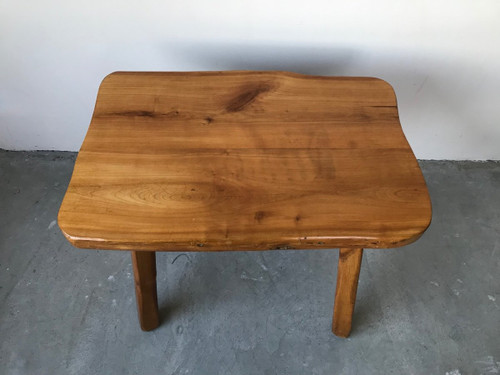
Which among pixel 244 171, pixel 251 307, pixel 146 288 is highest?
pixel 244 171


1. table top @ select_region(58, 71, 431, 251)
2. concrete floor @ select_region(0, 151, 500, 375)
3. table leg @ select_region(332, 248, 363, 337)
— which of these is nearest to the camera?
table top @ select_region(58, 71, 431, 251)

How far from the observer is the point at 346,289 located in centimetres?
123

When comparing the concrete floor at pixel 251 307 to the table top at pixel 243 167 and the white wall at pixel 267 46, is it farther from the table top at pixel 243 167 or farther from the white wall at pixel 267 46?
the table top at pixel 243 167

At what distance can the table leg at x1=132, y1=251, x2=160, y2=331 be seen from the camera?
1179 mm

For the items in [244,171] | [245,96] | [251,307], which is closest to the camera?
[244,171]

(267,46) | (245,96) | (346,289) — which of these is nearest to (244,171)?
(245,96)

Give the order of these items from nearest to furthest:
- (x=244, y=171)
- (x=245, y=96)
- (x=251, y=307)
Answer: (x=244, y=171) < (x=245, y=96) < (x=251, y=307)

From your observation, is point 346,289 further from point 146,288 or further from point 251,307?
point 146,288

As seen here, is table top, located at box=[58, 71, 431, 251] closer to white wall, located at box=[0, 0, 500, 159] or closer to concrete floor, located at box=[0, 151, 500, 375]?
white wall, located at box=[0, 0, 500, 159]

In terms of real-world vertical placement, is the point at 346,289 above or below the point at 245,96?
below

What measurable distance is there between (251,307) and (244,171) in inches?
20.8

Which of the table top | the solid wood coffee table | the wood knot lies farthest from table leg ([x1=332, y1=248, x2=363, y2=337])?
the wood knot

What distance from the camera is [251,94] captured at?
47.8 inches

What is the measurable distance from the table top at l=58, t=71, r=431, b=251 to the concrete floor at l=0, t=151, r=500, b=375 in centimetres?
49
